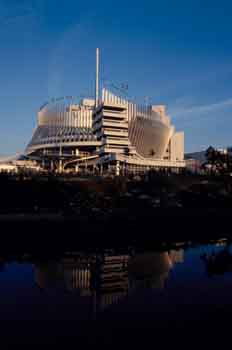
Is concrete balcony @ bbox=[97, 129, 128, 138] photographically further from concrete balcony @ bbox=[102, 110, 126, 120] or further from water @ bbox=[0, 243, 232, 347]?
water @ bbox=[0, 243, 232, 347]

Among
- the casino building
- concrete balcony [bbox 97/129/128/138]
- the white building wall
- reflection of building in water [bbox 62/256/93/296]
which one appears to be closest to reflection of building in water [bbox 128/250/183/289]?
reflection of building in water [bbox 62/256/93/296]

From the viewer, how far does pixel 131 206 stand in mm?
40062

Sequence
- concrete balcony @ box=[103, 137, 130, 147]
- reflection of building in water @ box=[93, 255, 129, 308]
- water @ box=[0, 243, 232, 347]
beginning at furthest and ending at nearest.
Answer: concrete balcony @ box=[103, 137, 130, 147], reflection of building in water @ box=[93, 255, 129, 308], water @ box=[0, 243, 232, 347]

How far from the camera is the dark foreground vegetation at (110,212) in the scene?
27.2 m

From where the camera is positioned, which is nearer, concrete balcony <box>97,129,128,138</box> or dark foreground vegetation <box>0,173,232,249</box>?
dark foreground vegetation <box>0,173,232,249</box>

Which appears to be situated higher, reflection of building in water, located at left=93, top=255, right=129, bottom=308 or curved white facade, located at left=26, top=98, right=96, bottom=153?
curved white facade, located at left=26, top=98, right=96, bottom=153

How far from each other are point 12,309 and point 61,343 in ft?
11.1

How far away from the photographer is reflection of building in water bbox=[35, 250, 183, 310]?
1472 centimetres

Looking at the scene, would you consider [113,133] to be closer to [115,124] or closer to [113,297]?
[115,124]

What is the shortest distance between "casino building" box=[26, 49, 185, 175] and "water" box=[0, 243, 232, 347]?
2492 inches

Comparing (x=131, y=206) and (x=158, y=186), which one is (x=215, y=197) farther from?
(x=131, y=206)

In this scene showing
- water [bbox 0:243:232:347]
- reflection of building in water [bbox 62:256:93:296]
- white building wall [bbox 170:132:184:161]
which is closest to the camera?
water [bbox 0:243:232:347]

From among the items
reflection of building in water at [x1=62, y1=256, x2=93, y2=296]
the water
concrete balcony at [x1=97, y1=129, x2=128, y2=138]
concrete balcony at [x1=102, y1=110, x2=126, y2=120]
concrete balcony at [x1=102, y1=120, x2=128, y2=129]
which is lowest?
reflection of building in water at [x1=62, y1=256, x2=93, y2=296]

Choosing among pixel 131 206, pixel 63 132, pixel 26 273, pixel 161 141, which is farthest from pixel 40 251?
pixel 161 141
